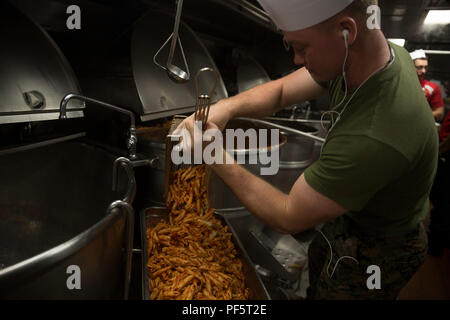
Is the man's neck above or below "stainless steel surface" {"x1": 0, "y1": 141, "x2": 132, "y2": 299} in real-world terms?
above

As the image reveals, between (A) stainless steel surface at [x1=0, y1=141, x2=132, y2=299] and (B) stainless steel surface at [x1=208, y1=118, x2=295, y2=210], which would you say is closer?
(A) stainless steel surface at [x1=0, y1=141, x2=132, y2=299]

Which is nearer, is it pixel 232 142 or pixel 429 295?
pixel 232 142

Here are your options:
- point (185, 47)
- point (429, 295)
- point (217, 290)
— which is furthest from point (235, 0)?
point (429, 295)

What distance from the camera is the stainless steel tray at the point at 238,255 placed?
128 centimetres

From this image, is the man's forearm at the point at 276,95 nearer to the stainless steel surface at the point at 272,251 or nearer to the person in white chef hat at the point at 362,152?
the person in white chef hat at the point at 362,152

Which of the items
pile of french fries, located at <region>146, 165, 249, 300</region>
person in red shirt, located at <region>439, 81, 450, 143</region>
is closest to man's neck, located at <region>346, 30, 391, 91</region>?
pile of french fries, located at <region>146, 165, 249, 300</region>

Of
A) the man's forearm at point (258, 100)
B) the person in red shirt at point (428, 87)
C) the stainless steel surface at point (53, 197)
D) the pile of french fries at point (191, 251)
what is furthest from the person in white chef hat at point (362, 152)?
the person in red shirt at point (428, 87)

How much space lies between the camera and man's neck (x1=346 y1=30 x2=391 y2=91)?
0.93 meters

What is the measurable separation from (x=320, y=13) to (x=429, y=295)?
2831 mm

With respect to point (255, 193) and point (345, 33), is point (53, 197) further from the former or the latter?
point (345, 33)

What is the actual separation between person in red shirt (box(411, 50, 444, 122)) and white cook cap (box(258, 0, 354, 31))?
3875 mm

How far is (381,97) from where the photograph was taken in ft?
3.03

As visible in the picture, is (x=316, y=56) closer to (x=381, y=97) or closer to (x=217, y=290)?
(x=381, y=97)

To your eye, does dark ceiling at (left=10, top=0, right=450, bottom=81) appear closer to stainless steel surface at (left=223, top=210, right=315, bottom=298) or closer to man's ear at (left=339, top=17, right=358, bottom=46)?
man's ear at (left=339, top=17, right=358, bottom=46)
